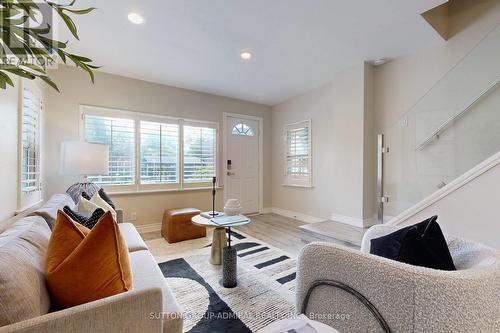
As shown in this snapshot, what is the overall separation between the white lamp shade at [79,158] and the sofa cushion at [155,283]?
1.45m

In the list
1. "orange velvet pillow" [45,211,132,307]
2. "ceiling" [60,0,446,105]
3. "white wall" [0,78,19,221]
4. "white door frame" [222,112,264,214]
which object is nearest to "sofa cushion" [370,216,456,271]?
"orange velvet pillow" [45,211,132,307]

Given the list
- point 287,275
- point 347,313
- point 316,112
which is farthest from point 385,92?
point 347,313

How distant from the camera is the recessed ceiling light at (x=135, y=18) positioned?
219 cm

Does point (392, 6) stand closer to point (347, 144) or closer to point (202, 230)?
point (347, 144)

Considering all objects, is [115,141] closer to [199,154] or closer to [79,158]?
[79,158]

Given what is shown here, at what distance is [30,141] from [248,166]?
342 cm

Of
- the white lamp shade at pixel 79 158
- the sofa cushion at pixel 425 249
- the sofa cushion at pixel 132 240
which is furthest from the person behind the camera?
the white lamp shade at pixel 79 158

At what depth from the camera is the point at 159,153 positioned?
3.83 meters

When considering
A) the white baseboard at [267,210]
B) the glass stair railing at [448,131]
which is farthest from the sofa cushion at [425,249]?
the white baseboard at [267,210]

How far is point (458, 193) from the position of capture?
2.02 metres

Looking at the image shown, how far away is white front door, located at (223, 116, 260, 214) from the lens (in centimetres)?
461

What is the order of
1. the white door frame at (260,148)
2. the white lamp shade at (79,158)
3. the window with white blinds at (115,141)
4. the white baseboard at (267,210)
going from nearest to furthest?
the white lamp shade at (79,158)
the window with white blinds at (115,141)
the white door frame at (260,148)
the white baseboard at (267,210)

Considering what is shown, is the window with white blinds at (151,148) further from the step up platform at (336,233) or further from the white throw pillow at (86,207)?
the step up platform at (336,233)

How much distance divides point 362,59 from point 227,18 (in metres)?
1.97
